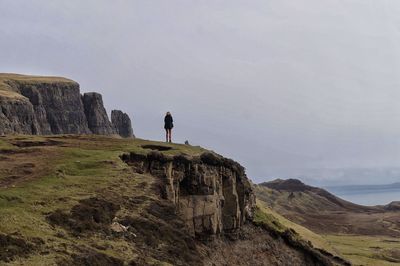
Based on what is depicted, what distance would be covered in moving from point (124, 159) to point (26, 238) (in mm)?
21567

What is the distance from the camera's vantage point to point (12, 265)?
2055 cm

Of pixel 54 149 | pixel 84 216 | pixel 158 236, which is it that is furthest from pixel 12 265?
pixel 54 149

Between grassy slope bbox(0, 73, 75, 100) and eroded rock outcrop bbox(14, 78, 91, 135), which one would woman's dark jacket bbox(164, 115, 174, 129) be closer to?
grassy slope bbox(0, 73, 75, 100)

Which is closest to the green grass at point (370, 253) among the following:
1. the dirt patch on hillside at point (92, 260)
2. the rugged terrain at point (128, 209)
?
the rugged terrain at point (128, 209)

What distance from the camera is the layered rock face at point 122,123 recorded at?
15412cm

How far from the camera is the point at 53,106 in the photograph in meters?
138

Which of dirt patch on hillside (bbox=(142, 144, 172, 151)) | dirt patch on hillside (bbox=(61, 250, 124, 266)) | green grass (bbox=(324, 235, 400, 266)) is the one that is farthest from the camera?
green grass (bbox=(324, 235, 400, 266))

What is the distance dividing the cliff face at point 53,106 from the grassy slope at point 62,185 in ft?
219

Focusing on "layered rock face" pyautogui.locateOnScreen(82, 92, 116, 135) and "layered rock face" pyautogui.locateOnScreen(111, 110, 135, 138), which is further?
"layered rock face" pyautogui.locateOnScreen(111, 110, 135, 138)

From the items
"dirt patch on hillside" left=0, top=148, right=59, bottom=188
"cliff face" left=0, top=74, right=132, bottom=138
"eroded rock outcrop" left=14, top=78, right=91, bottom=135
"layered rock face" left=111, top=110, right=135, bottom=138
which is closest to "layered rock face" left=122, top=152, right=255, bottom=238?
"dirt patch on hillside" left=0, top=148, right=59, bottom=188

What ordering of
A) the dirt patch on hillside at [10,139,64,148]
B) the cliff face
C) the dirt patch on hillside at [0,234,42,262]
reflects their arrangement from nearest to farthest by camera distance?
1. the dirt patch on hillside at [0,234,42,262]
2. the dirt patch on hillside at [10,139,64,148]
3. the cliff face

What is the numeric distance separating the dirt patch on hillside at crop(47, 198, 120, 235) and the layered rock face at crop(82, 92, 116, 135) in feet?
375

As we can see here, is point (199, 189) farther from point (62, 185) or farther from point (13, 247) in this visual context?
point (13, 247)

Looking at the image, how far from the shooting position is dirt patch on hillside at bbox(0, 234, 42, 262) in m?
21.2
